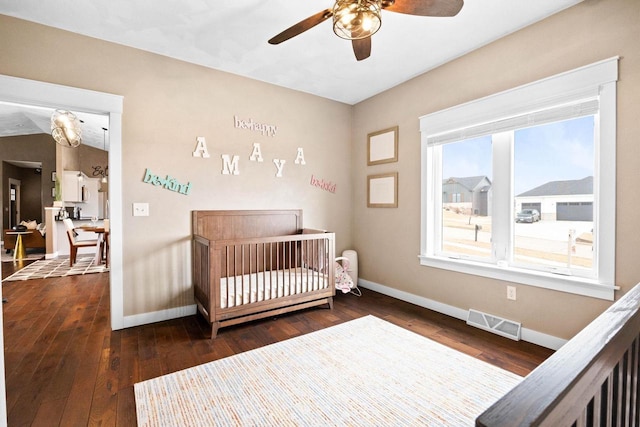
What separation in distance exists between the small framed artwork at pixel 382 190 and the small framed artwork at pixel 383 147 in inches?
7.4

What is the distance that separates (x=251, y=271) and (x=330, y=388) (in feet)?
4.75

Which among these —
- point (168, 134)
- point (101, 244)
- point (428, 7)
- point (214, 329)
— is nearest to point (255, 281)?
point (214, 329)

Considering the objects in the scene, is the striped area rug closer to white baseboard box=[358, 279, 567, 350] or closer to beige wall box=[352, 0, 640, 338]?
white baseboard box=[358, 279, 567, 350]

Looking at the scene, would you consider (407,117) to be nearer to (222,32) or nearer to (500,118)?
(500,118)

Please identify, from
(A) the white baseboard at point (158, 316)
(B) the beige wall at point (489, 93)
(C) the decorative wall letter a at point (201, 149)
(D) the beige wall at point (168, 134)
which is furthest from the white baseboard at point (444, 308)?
(C) the decorative wall letter a at point (201, 149)

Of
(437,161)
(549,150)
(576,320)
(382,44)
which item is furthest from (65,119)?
(576,320)

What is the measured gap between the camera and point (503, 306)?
248 centimetres

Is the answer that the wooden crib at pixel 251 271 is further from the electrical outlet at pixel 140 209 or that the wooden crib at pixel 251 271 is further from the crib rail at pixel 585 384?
the crib rail at pixel 585 384

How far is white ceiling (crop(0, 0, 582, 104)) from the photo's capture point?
206 cm

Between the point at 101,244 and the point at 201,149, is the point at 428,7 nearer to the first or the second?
the point at 201,149

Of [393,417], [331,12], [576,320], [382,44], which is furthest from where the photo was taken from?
[382,44]

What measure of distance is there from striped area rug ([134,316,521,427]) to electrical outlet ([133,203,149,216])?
1449 mm

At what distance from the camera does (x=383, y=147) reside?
3.55 m

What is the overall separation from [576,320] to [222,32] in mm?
3437
